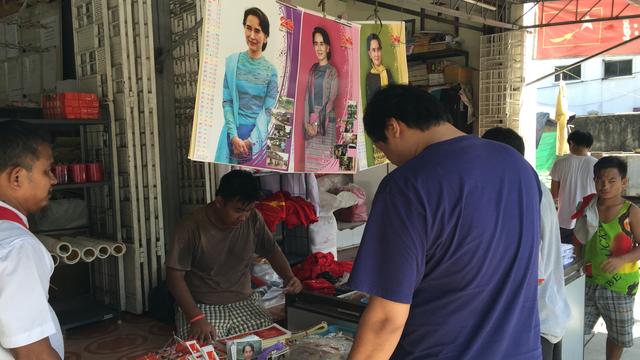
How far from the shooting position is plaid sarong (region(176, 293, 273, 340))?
2541mm

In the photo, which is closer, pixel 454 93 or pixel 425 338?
pixel 425 338

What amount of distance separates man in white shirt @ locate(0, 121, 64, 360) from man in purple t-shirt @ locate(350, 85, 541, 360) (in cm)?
72

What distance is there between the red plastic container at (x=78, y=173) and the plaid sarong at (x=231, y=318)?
1800 millimetres

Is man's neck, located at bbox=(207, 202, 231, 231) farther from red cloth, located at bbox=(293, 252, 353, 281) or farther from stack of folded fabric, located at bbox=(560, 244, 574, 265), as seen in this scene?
stack of folded fabric, located at bbox=(560, 244, 574, 265)

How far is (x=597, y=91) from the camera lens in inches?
723

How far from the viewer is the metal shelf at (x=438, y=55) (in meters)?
7.45

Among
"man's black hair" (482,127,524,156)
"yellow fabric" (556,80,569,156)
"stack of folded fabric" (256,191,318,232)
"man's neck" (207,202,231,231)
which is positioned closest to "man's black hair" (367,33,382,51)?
"man's black hair" (482,127,524,156)

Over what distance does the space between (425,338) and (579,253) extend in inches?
93.3

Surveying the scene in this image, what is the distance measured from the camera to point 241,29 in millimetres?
2072

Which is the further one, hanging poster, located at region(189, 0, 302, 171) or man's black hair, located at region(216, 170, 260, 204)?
man's black hair, located at region(216, 170, 260, 204)

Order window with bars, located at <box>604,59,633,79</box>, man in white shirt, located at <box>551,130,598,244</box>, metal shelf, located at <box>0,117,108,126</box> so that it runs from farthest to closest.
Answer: window with bars, located at <box>604,59,633,79</box> < man in white shirt, located at <box>551,130,598,244</box> < metal shelf, located at <box>0,117,108,126</box>

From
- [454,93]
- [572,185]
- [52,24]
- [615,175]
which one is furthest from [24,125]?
[454,93]

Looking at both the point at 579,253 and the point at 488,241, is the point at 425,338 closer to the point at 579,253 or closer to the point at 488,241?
the point at 488,241

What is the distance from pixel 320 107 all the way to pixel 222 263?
946mm
